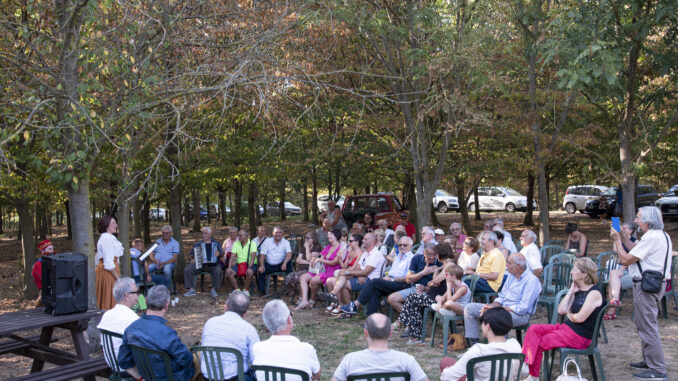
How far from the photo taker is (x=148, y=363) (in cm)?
384

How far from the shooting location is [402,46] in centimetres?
1085

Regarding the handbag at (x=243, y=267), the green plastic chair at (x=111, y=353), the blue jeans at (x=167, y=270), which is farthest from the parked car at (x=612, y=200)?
the green plastic chair at (x=111, y=353)

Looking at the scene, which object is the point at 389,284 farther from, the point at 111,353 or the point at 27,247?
the point at 27,247

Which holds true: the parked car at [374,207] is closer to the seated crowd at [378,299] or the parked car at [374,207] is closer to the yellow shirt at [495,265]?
the seated crowd at [378,299]

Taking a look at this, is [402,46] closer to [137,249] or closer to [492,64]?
[492,64]

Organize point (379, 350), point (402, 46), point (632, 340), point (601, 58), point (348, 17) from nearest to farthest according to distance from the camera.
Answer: point (379, 350) → point (632, 340) → point (601, 58) → point (348, 17) → point (402, 46)

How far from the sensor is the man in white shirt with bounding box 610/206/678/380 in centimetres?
509

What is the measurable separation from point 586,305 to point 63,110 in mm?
6167

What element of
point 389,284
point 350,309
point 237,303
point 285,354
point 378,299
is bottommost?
point 350,309

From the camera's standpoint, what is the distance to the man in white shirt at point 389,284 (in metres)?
7.80

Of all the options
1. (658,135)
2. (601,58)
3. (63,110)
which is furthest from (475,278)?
(658,135)

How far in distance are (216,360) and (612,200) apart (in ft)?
79.3

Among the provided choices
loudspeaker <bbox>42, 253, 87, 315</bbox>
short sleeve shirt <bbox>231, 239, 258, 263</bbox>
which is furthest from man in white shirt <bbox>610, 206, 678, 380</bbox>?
short sleeve shirt <bbox>231, 239, 258, 263</bbox>

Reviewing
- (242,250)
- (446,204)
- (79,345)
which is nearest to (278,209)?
(446,204)
